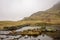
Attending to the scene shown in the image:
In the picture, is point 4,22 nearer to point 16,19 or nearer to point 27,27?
point 16,19

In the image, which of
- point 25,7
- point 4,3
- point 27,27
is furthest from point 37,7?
point 4,3

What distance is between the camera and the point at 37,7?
285cm

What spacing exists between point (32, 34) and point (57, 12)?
1.81 feet

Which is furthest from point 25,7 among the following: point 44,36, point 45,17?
point 44,36

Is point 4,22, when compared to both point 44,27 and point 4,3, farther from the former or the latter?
point 44,27

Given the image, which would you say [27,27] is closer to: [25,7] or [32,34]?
[32,34]

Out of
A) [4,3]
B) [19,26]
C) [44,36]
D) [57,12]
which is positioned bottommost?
[44,36]

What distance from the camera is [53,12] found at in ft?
9.23

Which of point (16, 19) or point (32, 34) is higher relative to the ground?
point (16, 19)

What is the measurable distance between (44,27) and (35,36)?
208mm

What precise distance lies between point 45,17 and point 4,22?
0.69 meters

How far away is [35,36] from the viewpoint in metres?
2.78

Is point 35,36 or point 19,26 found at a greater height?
point 19,26

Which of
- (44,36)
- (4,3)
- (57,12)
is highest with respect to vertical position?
(4,3)
